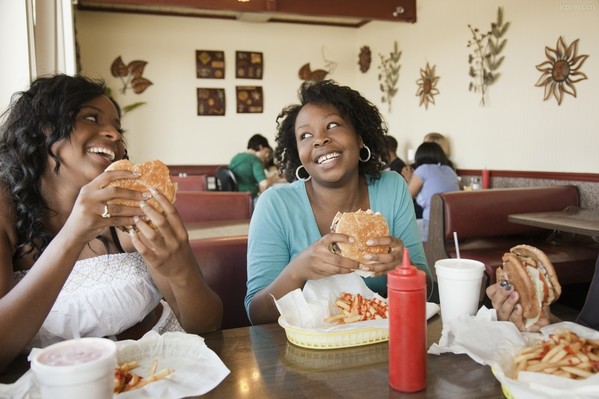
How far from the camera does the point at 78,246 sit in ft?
3.76

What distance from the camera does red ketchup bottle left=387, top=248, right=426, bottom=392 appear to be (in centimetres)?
90

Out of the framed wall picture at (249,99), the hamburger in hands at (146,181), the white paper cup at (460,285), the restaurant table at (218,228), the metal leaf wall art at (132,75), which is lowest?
the restaurant table at (218,228)

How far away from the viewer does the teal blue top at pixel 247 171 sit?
244 inches

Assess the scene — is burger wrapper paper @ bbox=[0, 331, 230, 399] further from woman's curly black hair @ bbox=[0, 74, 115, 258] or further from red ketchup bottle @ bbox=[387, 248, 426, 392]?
woman's curly black hair @ bbox=[0, 74, 115, 258]

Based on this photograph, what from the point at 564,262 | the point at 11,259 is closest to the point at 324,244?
the point at 11,259

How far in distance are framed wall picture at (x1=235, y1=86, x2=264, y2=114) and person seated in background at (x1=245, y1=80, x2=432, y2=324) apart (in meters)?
5.93

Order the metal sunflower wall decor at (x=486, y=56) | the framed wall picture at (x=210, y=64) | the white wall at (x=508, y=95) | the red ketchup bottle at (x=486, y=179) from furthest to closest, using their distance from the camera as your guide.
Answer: the framed wall picture at (x=210, y=64), the red ketchup bottle at (x=486, y=179), the metal sunflower wall decor at (x=486, y=56), the white wall at (x=508, y=95)

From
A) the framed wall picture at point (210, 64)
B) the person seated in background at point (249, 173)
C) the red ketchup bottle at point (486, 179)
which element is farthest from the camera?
the framed wall picture at point (210, 64)

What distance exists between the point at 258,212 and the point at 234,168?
14.6ft

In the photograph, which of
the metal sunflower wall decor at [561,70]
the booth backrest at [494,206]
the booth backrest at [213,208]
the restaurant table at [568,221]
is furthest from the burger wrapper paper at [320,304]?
the metal sunflower wall decor at [561,70]

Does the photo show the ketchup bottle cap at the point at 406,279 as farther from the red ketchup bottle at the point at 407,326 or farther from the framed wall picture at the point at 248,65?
the framed wall picture at the point at 248,65

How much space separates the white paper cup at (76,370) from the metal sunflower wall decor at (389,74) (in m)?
7.24

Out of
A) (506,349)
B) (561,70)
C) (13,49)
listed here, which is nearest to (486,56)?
(561,70)

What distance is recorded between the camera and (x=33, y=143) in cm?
142
